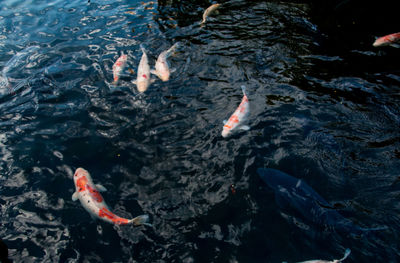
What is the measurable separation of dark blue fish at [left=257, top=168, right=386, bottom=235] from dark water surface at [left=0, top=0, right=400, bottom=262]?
10 cm

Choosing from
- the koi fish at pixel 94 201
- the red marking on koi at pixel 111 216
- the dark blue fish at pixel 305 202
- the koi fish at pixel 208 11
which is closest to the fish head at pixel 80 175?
the koi fish at pixel 94 201

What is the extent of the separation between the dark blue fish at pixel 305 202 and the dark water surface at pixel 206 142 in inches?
4.1

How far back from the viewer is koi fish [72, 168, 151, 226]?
360 centimetres

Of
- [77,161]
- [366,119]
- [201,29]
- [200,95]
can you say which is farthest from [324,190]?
[201,29]

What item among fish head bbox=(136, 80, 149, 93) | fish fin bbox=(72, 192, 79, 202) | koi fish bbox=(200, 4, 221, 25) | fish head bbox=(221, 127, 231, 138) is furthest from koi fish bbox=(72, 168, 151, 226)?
koi fish bbox=(200, 4, 221, 25)

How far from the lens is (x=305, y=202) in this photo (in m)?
3.57

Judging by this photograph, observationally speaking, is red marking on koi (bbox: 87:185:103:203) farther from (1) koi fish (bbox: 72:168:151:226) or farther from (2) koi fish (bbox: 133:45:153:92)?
(2) koi fish (bbox: 133:45:153:92)

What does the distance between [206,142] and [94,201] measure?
6.94 ft

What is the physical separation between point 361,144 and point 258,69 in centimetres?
295

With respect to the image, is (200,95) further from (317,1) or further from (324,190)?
(317,1)

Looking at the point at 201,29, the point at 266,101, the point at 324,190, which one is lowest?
the point at 324,190

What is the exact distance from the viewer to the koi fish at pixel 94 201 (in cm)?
360

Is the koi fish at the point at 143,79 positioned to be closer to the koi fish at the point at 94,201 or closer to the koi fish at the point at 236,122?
the koi fish at the point at 236,122

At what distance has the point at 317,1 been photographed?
897 centimetres
